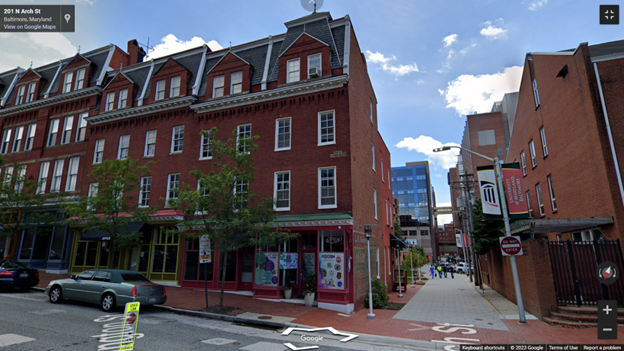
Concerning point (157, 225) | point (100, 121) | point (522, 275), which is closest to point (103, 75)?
point (100, 121)

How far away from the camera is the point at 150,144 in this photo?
71.9 ft

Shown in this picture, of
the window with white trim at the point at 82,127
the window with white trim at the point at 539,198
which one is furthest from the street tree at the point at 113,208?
the window with white trim at the point at 539,198

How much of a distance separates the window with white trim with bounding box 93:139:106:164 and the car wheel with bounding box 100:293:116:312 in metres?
14.1

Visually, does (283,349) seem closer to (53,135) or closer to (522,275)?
(522,275)

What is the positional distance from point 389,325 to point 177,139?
53.7 ft

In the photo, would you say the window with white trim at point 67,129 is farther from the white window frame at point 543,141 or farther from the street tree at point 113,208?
the white window frame at point 543,141

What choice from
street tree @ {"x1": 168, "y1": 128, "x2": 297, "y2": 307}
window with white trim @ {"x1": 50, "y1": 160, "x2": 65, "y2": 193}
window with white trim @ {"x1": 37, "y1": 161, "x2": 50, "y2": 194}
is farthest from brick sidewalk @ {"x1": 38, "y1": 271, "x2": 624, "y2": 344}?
window with white trim @ {"x1": 37, "y1": 161, "x2": 50, "y2": 194}

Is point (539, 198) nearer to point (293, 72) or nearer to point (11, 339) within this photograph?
point (293, 72)

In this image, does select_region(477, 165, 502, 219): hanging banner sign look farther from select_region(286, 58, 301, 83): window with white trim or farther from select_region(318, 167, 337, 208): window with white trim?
select_region(286, 58, 301, 83): window with white trim

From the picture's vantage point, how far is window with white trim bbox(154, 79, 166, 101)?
2221 cm

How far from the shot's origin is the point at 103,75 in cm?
2525

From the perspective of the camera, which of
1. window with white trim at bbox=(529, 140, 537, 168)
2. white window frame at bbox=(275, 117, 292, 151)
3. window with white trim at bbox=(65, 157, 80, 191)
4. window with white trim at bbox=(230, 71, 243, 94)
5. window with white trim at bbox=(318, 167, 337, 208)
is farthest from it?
window with white trim at bbox=(65, 157, 80, 191)

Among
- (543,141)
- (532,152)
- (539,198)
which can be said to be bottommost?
(539,198)

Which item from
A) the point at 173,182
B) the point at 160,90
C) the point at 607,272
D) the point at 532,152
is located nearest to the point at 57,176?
the point at 160,90
